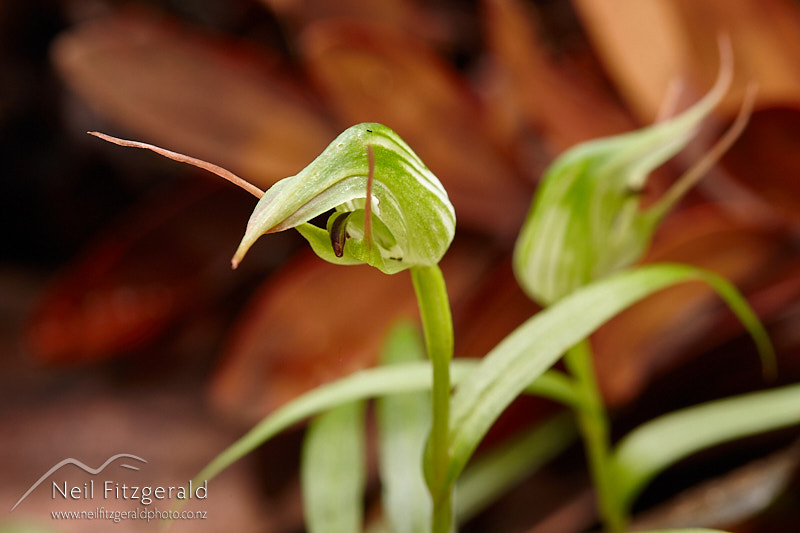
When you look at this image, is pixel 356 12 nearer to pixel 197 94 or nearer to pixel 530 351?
pixel 197 94

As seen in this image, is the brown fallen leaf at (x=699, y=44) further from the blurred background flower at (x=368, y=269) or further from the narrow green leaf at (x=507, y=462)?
the narrow green leaf at (x=507, y=462)

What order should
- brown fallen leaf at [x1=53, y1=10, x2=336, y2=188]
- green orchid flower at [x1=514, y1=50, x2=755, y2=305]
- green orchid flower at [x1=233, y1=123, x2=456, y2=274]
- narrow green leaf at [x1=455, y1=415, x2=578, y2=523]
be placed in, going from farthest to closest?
brown fallen leaf at [x1=53, y1=10, x2=336, y2=188], narrow green leaf at [x1=455, y1=415, x2=578, y2=523], green orchid flower at [x1=514, y1=50, x2=755, y2=305], green orchid flower at [x1=233, y1=123, x2=456, y2=274]

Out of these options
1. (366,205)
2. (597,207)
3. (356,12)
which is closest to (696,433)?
(597,207)

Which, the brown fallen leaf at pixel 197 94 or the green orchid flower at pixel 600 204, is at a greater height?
the brown fallen leaf at pixel 197 94

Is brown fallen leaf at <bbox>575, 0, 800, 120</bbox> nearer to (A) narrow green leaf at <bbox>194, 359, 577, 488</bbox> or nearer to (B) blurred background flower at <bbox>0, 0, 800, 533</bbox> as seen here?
(B) blurred background flower at <bbox>0, 0, 800, 533</bbox>

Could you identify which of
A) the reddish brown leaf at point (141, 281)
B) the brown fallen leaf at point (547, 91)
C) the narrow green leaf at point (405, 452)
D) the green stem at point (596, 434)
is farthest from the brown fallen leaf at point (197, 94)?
the green stem at point (596, 434)

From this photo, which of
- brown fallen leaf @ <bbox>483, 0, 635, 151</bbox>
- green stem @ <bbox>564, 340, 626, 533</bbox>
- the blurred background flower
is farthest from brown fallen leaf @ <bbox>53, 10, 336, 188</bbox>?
green stem @ <bbox>564, 340, 626, 533</bbox>

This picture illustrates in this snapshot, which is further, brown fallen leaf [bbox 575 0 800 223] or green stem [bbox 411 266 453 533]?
brown fallen leaf [bbox 575 0 800 223]
